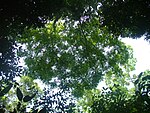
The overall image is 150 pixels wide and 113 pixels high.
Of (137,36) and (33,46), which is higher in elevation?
(33,46)

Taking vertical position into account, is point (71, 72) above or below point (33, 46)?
below

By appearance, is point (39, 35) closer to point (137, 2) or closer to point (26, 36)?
point (26, 36)

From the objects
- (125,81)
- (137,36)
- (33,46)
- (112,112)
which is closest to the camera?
(112,112)

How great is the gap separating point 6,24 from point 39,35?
7.62 metres

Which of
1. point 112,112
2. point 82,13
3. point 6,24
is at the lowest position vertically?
point 112,112

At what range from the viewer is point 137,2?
10797mm

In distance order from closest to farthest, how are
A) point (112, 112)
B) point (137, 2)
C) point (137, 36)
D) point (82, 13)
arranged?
1. point (112, 112)
2. point (137, 2)
3. point (137, 36)
4. point (82, 13)

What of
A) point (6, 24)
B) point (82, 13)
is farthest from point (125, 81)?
point (6, 24)

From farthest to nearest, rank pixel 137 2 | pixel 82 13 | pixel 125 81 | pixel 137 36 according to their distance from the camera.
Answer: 1. pixel 125 81
2. pixel 82 13
3. pixel 137 36
4. pixel 137 2


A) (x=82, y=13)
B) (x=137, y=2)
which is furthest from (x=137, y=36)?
(x=82, y=13)

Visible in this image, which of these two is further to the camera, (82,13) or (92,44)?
(92,44)

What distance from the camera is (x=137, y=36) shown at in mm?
12086

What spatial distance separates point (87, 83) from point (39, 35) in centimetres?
479

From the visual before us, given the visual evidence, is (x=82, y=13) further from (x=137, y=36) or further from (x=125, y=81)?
(x=125, y=81)
